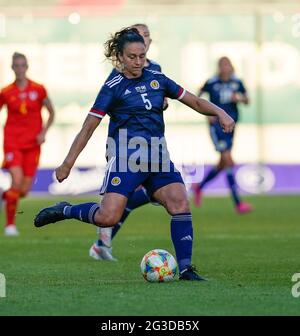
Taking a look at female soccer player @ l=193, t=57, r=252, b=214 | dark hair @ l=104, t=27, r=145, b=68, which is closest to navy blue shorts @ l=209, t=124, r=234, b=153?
female soccer player @ l=193, t=57, r=252, b=214

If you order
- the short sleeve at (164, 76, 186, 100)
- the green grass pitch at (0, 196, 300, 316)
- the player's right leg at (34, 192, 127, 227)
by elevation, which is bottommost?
the green grass pitch at (0, 196, 300, 316)

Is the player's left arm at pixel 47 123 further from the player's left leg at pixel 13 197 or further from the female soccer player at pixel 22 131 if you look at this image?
the player's left leg at pixel 13 197

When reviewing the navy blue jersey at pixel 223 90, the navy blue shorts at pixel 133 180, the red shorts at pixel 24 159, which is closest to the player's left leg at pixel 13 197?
the red shorts at pixel 24 159

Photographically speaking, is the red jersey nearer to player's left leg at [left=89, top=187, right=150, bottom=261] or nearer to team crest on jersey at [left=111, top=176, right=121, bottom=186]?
player's left leg at [left=89, top=187, right=150, bottom=261]

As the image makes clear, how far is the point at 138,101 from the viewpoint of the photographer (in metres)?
9.58

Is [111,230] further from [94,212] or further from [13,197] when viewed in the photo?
[13,197]

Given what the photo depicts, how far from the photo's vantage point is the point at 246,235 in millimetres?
14852

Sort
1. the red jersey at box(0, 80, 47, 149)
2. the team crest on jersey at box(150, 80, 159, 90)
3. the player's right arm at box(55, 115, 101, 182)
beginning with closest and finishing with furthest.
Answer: the player's right arm at box(55, 115, 101, 182), the team crest on jersey at box(150, 80, 159, 90), the red jersey at box(0, 80, 47, 149)

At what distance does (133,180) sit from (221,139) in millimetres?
9944

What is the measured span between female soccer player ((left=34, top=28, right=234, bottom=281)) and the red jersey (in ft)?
20.4

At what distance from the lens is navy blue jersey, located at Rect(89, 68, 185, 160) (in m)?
9.54
